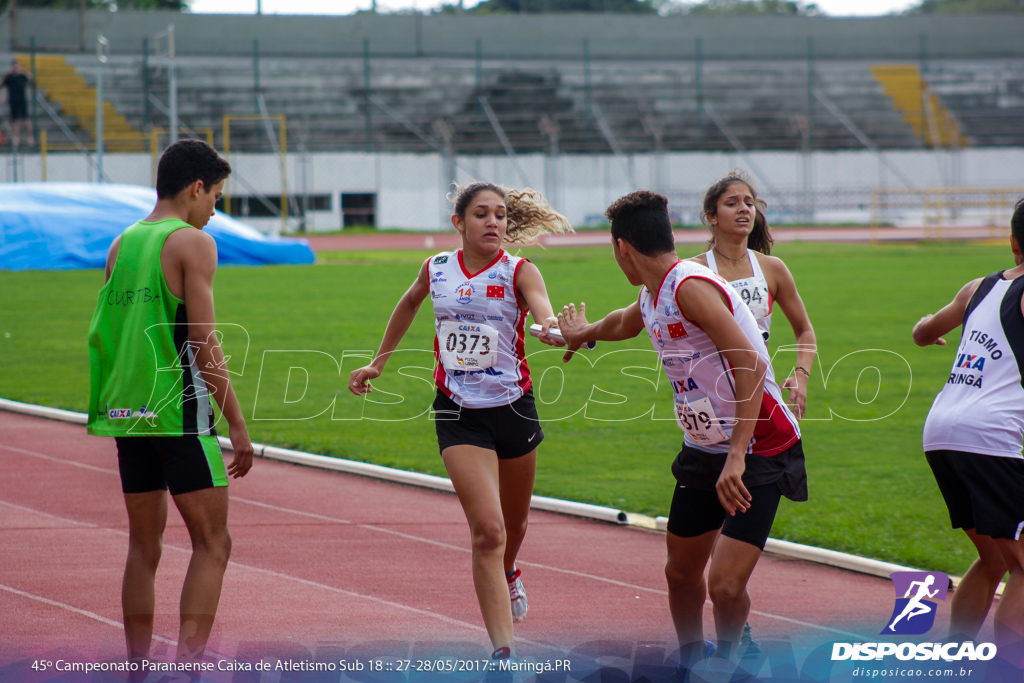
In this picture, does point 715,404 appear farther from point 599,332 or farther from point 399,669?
point 399,669

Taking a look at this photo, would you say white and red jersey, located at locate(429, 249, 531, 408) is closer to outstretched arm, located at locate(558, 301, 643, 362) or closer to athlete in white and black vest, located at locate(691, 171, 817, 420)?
outstretched arm, located at locate(558, 301, 643, 362)

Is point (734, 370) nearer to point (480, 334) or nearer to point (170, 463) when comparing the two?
point (480, 334)

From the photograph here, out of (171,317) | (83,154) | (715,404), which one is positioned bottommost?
(715,404)

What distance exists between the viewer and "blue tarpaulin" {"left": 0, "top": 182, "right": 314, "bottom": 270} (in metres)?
23.7

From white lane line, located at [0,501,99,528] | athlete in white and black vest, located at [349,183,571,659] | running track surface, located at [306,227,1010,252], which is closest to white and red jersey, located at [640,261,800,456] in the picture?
athlete in white and black vest, located at [349,183,571,659]

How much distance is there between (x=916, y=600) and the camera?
5012 millimetres

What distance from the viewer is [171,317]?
377cm

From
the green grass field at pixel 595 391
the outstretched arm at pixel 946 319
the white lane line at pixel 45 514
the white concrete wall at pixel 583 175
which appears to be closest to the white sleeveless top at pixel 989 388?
the outstretched arm at pixel 946 319

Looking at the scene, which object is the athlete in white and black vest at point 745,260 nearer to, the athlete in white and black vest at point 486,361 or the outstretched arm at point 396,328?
the athlete in white and black vest at point 486,361

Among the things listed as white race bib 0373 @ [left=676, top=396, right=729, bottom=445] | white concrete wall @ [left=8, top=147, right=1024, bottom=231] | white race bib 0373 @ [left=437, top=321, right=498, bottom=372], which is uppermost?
white concrete wall @ [left=8, top=147, right=1024, bottom=231]

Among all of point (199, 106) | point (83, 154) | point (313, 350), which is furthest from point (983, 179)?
point (313, 350)

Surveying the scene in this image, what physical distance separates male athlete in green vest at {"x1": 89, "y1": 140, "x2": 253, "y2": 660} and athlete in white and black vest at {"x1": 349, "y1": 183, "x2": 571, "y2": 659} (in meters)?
0.96

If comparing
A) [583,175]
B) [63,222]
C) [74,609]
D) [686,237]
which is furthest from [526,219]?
[583,175]

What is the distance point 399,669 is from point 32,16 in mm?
48170
